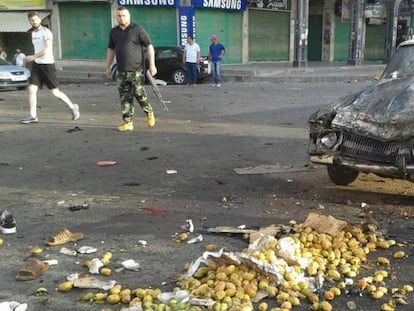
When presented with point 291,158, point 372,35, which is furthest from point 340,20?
point 291,158

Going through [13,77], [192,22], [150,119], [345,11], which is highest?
[345,11]

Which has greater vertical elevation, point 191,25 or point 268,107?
point 191,25

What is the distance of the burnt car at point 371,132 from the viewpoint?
5074 millimetres

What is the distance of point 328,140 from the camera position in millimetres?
5625

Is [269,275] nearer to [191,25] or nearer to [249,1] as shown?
[191,25]

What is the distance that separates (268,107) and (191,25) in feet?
50.9

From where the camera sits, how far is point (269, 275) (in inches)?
146

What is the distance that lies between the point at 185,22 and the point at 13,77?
1161 centimetres

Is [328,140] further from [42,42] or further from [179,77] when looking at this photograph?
[179,77]

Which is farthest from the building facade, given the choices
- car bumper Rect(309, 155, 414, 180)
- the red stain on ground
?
the red stain on ground

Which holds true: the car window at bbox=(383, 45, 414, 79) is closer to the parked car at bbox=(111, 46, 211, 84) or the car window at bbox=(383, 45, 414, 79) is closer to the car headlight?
the car headlight

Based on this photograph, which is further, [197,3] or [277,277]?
[197,3]

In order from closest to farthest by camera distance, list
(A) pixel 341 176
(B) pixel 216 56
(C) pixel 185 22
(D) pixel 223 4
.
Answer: (A) pixel 341 176 → (B) pixel 216 56 → (C) pixel 185 22 → (D) pixel 223 4

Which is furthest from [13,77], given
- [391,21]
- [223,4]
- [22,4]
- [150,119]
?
[391,21]
